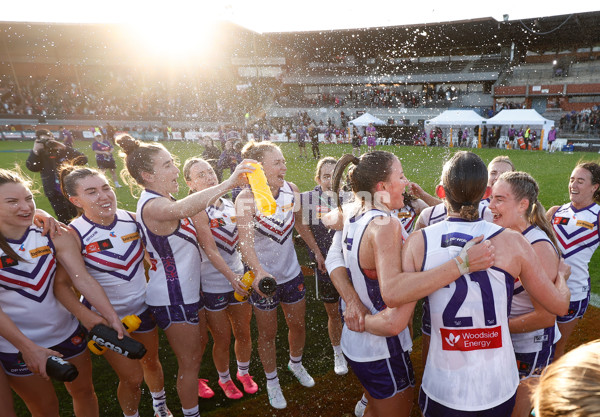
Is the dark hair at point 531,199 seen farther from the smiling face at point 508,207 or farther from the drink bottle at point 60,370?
the drink bottle at point 60,370

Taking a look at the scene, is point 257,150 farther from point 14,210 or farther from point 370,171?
point 14,210

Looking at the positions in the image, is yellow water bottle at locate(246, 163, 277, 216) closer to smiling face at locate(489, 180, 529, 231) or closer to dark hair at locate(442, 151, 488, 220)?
dark hair at locate(442, 151, 488, 220)

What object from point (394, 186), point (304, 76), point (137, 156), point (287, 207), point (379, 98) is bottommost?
point (287, 207)

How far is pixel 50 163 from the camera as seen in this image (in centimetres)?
691

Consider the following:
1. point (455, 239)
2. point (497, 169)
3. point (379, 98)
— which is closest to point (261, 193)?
point (455, 239)

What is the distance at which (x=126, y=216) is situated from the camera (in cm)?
284

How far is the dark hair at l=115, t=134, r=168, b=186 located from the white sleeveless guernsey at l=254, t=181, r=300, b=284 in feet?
3.47

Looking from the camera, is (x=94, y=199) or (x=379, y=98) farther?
(x=379, y=98)

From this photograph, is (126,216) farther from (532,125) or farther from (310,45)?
(310,45)

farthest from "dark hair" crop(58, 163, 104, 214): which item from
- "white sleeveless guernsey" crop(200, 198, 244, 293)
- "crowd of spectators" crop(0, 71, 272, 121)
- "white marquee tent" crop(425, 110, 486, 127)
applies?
"crowd of spectators" crop(0, 71, 272, 121)

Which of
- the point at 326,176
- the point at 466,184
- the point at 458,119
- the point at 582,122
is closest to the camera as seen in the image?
the point at 466,184

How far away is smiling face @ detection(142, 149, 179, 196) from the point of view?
263 centimetres

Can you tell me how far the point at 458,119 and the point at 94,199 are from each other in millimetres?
27311

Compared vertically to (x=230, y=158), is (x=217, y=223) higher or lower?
lower
